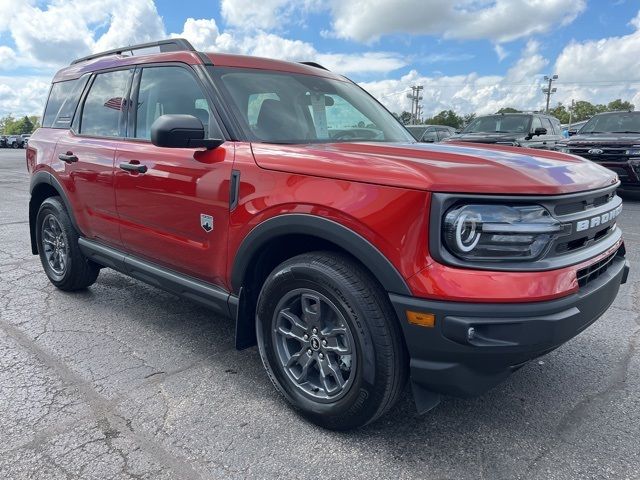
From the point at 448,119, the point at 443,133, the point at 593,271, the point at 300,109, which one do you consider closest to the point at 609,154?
the point at 443,133

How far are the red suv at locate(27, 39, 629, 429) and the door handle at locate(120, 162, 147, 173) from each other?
1cm

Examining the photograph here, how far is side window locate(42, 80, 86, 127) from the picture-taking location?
4.56 m

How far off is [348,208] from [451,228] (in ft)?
1.49

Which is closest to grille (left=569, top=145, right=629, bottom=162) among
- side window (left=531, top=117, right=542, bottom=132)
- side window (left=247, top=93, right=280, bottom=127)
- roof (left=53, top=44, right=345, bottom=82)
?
side window (left=531, top=117, right=542, bottom=132)

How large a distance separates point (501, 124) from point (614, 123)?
7.60 feet

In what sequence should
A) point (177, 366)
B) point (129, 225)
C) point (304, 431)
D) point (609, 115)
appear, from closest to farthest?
point (304, 431)
point (177, 366)
point (129, 225)
point (609, 115)

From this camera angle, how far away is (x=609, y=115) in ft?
37.7

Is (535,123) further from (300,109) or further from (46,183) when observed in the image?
(46,183)

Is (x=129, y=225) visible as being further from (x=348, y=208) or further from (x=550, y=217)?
(x=550, y=217)

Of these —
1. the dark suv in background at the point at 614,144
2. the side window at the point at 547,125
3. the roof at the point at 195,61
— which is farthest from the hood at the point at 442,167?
the side window at the point at 547,125

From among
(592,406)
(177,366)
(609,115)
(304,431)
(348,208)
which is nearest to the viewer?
(348,208)

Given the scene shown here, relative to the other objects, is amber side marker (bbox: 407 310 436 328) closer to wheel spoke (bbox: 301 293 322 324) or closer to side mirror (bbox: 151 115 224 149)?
wheel spoke (bbox: 301 293 322 324)

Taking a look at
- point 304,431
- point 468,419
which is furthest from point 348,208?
point 468,419

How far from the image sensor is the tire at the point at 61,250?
4309mm
